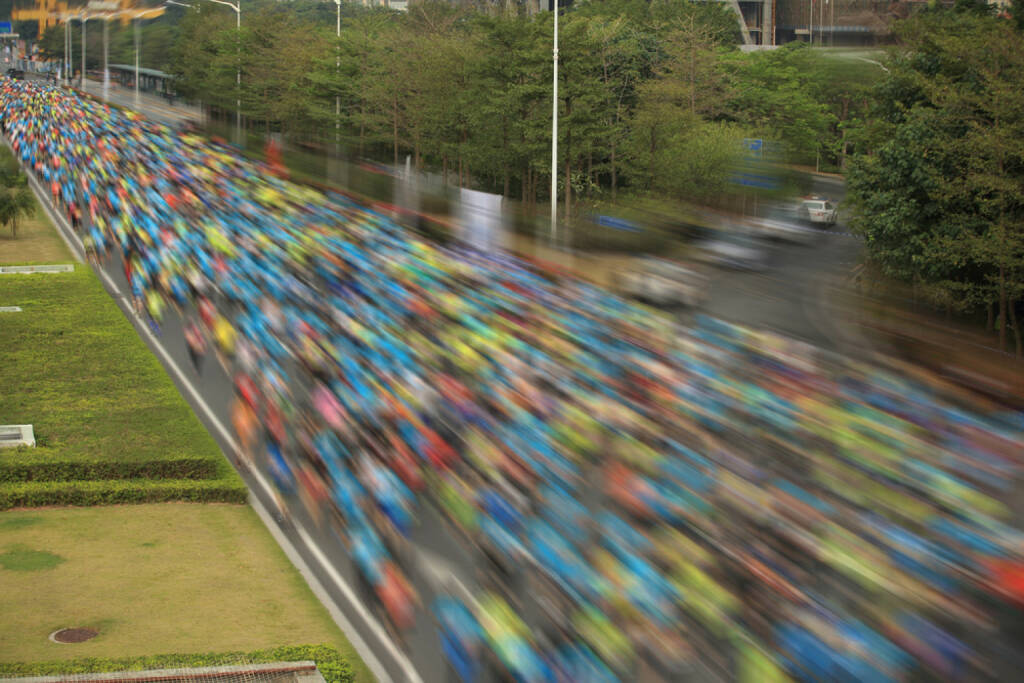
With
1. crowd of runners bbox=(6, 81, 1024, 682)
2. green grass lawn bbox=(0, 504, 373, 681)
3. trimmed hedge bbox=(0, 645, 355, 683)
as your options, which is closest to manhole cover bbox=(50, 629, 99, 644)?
green grass lawn bbox=(0, 504, 373, 681)

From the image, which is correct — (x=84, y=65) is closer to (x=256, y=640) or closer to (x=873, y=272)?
(x=256, y=640)

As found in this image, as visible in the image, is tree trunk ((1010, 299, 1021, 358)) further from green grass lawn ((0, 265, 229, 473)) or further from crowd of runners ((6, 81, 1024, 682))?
green grass lawn ((0, 265, 229, 473))

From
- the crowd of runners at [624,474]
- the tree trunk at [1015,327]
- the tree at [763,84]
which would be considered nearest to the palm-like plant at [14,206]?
the crowd of runners at [624,474]

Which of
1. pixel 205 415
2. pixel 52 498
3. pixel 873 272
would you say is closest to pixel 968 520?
pixel 873 272

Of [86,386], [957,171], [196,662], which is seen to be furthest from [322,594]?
[86,386]

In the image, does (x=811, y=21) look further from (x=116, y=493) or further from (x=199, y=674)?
(x=116, y=493)

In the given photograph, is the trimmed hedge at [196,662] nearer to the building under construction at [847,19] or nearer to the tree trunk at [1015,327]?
the tree trunk at [1015,327]

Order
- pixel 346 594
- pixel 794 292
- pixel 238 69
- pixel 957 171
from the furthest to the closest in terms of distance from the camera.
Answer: pixel 238 69, pixel 957 171, pixel 346 594, pixel 794 292
